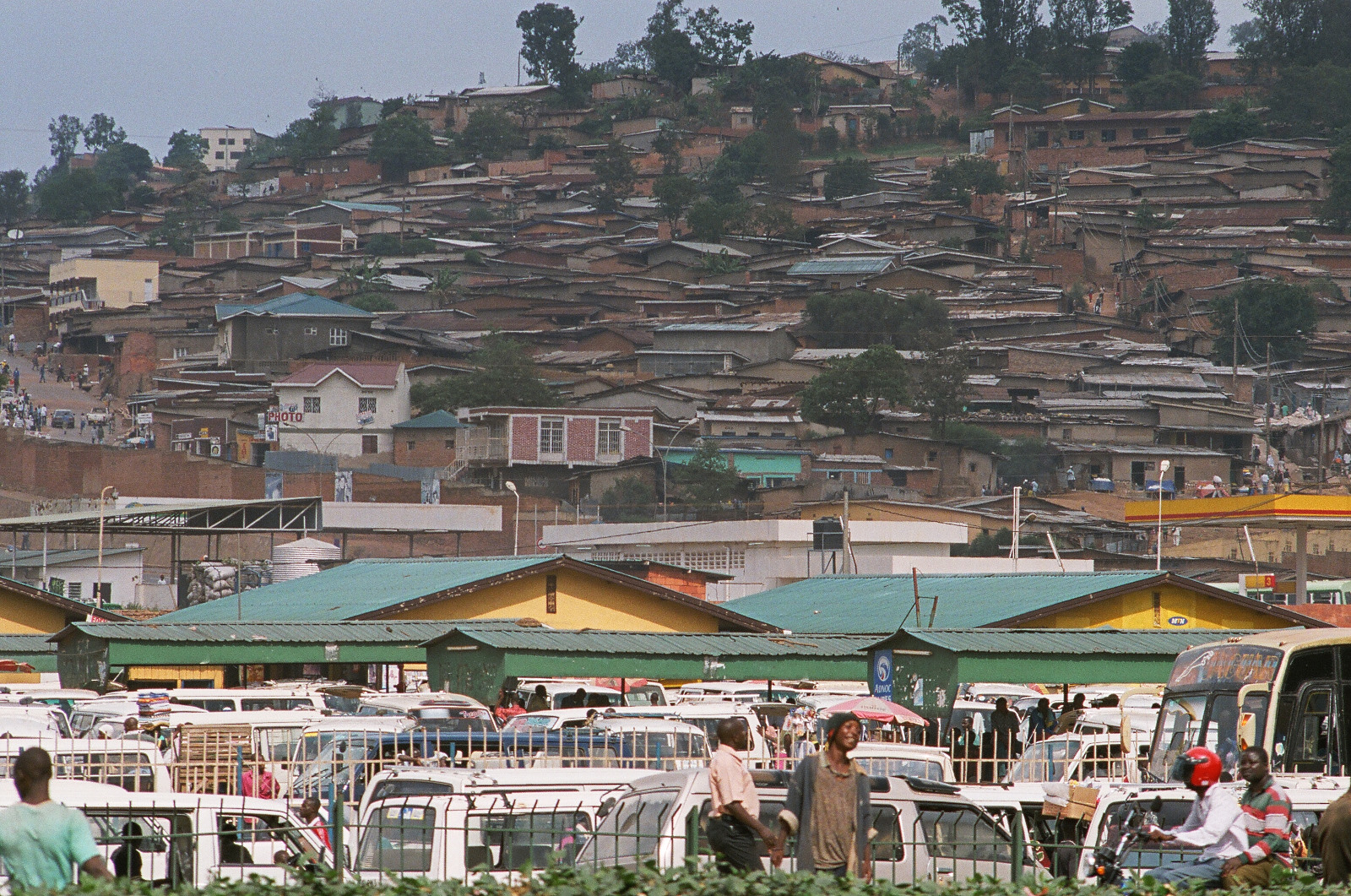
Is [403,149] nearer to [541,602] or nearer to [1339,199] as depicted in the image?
[1339,199]

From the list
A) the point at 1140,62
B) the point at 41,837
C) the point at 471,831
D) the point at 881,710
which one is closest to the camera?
the point at 41,837

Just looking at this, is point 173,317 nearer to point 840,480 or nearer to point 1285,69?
point 840,480

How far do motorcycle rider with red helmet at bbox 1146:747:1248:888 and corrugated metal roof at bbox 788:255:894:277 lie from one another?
288 ft

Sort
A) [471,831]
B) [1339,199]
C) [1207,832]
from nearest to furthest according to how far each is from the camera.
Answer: [1207,832] → [471,831] → [1339,199]

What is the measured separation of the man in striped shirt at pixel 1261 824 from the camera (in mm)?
9055

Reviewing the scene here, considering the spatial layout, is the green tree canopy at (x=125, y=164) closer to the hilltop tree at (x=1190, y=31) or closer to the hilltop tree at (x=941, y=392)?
the hilltop tree at (x=1190, y=31)

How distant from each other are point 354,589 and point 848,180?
307 feet

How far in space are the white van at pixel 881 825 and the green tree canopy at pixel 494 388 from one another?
6651cm

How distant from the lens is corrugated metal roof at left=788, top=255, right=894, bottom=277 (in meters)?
97.1

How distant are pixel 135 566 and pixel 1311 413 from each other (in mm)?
51735

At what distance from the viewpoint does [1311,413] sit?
267 ft

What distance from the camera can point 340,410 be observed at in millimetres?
78000

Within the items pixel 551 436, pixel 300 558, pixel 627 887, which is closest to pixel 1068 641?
pixel 627 887

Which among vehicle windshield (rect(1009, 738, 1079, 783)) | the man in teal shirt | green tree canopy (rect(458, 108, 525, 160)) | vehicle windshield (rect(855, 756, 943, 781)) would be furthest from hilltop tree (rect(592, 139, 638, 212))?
the man in teal shirt
